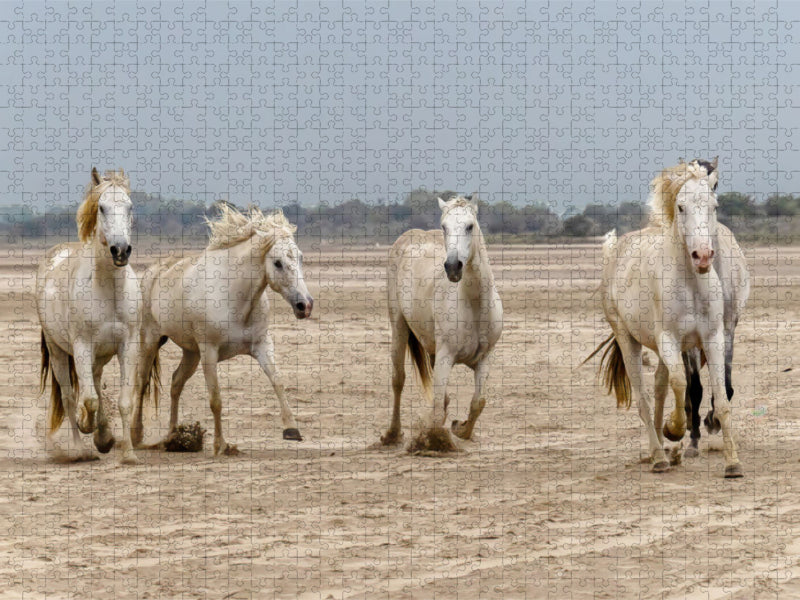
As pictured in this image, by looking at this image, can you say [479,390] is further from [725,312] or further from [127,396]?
[127,396]

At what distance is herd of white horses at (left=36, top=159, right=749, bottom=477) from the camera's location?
7.59m

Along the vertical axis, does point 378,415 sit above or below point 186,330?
below

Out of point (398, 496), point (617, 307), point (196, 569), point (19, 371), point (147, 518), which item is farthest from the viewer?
point (19, 371)

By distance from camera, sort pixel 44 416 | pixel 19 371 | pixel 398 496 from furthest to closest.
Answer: pixel 19 371 → pixel 44 416 → pixel 398 496

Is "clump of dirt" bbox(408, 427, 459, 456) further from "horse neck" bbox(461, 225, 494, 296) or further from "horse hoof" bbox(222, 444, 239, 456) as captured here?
"horse hoof" bbox(222, 444, 239, 456)

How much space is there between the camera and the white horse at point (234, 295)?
29.8 ft

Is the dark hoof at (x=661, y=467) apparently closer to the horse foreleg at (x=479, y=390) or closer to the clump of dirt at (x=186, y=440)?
the horse foreleg at (x=479, y=390)

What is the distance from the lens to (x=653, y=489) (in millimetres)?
7297

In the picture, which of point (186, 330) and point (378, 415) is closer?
point (186, 330)

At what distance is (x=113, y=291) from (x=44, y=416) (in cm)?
283

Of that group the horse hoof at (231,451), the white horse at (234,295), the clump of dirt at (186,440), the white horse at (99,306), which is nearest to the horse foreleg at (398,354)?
the white horse at (234,295)

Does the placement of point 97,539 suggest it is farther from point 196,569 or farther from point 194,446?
point 194,446

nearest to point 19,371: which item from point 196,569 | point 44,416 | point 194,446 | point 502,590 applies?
point 44,416

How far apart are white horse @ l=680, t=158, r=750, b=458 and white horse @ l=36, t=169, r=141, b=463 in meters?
4.01
